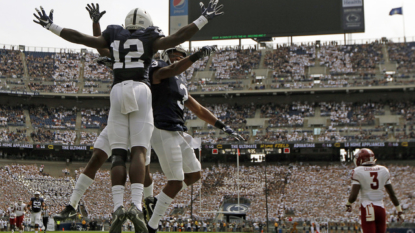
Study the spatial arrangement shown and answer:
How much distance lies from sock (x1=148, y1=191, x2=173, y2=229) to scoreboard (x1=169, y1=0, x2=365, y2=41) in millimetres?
42634

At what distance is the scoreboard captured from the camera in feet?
154

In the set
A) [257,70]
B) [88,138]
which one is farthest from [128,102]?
[257,70]

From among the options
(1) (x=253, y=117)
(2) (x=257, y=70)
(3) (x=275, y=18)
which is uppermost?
(3) (x=275, y=18)

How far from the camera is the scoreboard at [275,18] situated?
4688 centimetres

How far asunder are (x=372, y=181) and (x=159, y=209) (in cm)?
362

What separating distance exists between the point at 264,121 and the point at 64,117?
71.8 feet

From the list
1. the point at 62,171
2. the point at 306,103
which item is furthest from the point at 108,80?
the point at 306,103

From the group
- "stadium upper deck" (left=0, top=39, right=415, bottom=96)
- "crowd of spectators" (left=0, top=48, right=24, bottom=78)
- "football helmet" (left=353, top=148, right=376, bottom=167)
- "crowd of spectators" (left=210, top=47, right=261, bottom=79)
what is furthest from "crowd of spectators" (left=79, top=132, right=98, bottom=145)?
"football helmet" (left=353, top=148, right=376, bottom=167)

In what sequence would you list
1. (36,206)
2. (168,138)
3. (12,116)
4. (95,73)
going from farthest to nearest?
(95,73) < (12,116) < (36,206) < (168,138)

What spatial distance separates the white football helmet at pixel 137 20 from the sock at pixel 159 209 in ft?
8.43

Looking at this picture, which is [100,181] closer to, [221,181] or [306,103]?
[221,181]

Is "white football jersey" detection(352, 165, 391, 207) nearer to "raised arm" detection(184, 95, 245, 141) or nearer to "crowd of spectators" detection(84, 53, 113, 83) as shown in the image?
"raised arm" detection(184, 95, 245, 141)

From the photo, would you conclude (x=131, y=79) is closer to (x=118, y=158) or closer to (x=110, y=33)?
(x=110, y=33)

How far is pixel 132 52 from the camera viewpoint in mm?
5953
